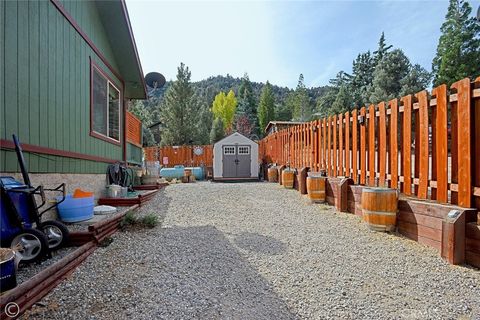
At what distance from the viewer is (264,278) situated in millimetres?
2910

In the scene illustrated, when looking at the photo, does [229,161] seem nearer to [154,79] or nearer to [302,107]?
[154,79]

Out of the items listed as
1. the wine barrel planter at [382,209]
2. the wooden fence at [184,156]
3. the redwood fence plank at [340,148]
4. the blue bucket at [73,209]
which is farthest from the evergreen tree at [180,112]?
the wine barrel planter at [382,209]

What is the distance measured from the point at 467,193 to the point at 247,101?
53938mm

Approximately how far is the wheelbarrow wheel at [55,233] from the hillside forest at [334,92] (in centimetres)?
841

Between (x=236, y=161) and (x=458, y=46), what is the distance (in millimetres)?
21320

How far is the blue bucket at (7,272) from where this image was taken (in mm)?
1943

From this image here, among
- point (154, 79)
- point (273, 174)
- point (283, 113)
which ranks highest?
point (283, 113)

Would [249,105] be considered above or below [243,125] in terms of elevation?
above

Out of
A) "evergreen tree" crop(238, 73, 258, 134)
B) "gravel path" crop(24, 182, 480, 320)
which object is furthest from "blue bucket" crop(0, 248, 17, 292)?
"evergreen tree" crop(238, 73, 258, 134)

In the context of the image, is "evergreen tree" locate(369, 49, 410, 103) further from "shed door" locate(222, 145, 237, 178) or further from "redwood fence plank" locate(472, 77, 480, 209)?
"redwood fence plank" locate(472, 77, 480, 209)

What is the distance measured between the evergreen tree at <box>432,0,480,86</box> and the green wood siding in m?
25.9

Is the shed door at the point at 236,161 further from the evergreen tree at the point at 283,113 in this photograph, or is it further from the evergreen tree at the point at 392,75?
the evergreen tree at the point at 283,113

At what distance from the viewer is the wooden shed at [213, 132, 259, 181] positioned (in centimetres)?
1620

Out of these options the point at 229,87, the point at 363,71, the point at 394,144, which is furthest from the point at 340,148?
the point at 229,87
